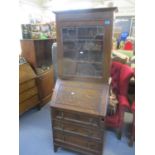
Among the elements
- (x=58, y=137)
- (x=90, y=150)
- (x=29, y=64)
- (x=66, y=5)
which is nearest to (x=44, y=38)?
(x=29, y=64)

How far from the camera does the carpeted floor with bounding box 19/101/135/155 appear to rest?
1945 mm

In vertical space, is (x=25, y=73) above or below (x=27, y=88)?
above

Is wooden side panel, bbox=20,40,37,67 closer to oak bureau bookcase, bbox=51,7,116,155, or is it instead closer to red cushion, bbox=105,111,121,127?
oak bureau bookcase, bbox=51,7,116,155

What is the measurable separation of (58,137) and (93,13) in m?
1.48

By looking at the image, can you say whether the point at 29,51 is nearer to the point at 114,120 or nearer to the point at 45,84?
the point at 45,84

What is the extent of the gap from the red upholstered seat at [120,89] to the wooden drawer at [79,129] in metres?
0.52

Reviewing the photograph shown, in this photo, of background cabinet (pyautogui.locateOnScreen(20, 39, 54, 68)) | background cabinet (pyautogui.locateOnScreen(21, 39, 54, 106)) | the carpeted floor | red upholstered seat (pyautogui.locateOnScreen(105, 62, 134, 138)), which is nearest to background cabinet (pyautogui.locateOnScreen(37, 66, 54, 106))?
background cabinet (pyautogui.locateOnScreen(21, 39, 54, 106))

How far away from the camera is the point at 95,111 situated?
61.5 inches

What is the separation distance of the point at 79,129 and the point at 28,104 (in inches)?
50.2

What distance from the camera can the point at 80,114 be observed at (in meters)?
1.63

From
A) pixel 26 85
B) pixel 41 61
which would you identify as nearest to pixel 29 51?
pixel 41 61

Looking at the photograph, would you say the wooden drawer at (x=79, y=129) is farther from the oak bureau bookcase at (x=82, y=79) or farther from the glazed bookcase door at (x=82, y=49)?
the glazed bookcase door at (x=82, y=49)

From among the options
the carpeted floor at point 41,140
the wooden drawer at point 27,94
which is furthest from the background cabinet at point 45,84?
the carpeted floor at point 41,140
